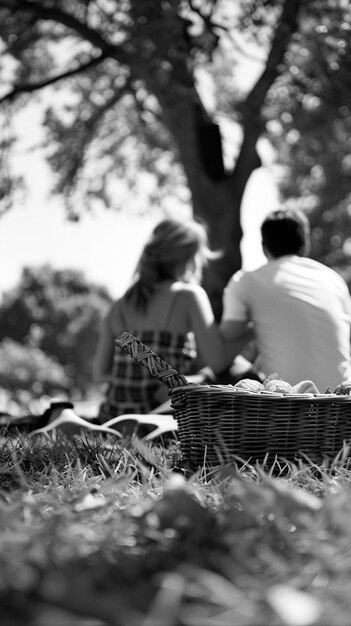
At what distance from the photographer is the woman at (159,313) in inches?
184

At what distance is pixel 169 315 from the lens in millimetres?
4691

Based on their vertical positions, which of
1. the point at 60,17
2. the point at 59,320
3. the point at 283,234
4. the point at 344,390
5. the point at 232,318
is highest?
the point at 344,390

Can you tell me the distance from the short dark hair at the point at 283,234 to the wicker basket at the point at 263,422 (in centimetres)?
164

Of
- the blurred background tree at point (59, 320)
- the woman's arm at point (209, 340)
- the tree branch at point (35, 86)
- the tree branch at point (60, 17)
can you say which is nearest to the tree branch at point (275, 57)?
the tree branch at point (60, 17)

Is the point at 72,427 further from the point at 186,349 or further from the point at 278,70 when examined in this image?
the point at 278,70

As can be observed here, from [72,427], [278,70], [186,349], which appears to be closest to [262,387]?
[72,427]

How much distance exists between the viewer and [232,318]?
443 centimetres

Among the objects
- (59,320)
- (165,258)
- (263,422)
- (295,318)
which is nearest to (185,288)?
(165,258)

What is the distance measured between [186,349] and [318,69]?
4.79m

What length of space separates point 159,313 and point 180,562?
126 inches

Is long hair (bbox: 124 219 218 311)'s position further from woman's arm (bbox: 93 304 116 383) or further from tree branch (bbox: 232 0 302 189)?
tree branch (bbox: 232 0 302 189)

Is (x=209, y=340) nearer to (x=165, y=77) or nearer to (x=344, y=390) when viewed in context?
(x=344, y=390)

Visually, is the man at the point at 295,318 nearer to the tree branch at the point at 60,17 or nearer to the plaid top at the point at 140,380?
the plaid top at the point at 140,380

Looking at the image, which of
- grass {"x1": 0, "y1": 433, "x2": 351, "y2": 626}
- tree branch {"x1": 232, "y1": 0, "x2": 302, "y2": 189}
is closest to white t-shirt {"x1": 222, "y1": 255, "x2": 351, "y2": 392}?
grass {"x1": 0, "y1": 433, "x2": 351, "y2": 626}
